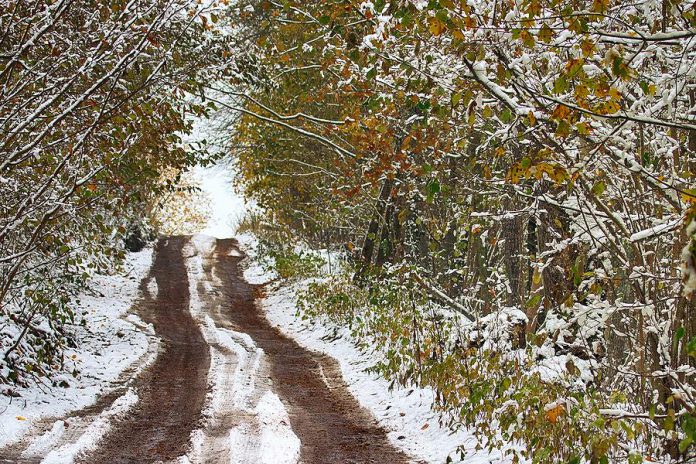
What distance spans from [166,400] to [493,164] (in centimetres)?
519

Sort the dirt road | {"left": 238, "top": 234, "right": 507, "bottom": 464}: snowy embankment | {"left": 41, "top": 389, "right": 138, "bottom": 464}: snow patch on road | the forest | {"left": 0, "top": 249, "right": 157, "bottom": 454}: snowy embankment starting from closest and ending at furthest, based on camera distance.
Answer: the forest, {"left": 41, "top": 389, "right": 138, "bottom": 464}: snow patch on road, the dirt road, {"left": 0, "top": 249, "right": 157, "bottom": 454}: snowy embankment, {"left": 238, "top": 234, "right": 507, "bottom": 464}: snowy embankment

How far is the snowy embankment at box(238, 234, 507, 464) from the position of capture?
6.80 metres

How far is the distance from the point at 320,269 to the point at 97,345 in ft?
27.9

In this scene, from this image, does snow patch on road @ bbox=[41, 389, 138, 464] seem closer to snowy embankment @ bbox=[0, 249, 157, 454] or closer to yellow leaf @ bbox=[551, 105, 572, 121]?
snowy embankment @ bbox=[0, 249, 157, 454]

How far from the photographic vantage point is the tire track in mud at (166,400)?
21.4 feet

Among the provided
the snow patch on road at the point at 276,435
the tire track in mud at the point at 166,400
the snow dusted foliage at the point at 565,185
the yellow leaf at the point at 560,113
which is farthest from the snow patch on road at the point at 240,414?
the yellow leaf at the point at 560,113

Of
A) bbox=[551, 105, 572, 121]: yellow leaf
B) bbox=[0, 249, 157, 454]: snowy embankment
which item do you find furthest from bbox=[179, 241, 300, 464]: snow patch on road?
bbox=[551, 105, 572, 121]: yellow leaf

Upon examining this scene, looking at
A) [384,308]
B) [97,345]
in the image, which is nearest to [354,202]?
[384,308]

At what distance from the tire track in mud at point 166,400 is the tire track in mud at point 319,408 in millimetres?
1178

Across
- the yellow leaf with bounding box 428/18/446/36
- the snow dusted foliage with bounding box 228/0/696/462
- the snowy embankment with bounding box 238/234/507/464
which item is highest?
the yellow leaf with bounding box 428/18/446/36

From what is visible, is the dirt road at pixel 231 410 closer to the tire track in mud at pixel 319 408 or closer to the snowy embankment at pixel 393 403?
the tire track in mud at pixel 319 408

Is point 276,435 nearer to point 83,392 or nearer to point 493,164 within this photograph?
point 83,392

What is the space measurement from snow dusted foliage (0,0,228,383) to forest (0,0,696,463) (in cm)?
6

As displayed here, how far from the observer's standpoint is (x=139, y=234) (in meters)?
28.1
